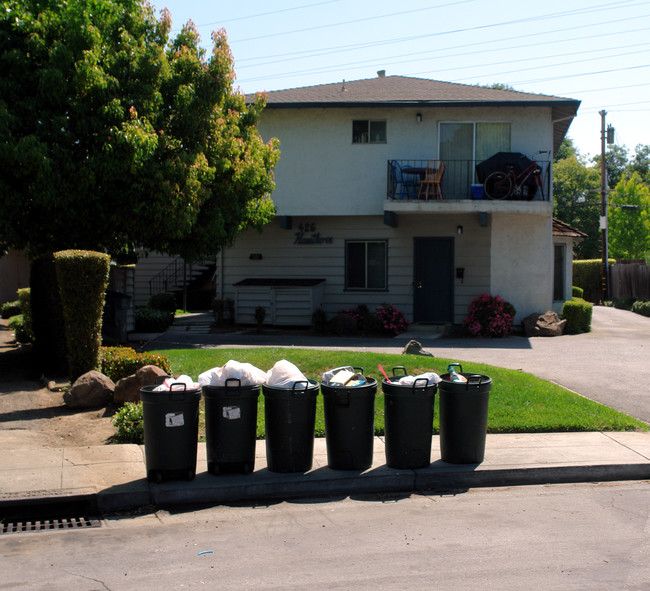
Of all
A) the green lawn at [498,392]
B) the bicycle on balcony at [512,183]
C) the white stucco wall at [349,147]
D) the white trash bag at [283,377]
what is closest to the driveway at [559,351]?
the green lawn at [498,392]

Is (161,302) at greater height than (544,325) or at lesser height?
greater

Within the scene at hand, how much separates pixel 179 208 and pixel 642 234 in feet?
136

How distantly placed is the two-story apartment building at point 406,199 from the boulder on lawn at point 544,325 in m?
0.59

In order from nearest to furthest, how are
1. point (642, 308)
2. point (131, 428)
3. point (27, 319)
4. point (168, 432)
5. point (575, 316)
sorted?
1. point (168, 432)
2. point (131, 428)
3. point (27, 319)
4. point (575, 316)
5. point (642, 308)

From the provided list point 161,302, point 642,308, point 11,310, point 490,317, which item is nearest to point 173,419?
point 490,317

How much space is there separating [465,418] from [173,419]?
291cm

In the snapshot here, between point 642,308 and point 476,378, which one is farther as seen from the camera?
point 642,308

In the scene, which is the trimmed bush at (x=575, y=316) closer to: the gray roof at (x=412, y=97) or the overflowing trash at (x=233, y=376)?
the gray roof at (x=412, y=97)

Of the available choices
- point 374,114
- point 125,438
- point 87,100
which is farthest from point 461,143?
point 125,438

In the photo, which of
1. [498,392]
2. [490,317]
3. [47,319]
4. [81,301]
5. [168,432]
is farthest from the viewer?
[490,317]

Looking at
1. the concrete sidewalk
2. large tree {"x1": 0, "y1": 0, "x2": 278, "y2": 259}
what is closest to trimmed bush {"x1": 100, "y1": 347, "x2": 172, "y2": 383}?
the concrete sidewalk

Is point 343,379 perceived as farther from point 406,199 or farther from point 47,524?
point 406,199

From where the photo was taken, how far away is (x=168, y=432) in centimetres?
650

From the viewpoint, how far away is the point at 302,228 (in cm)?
2059
